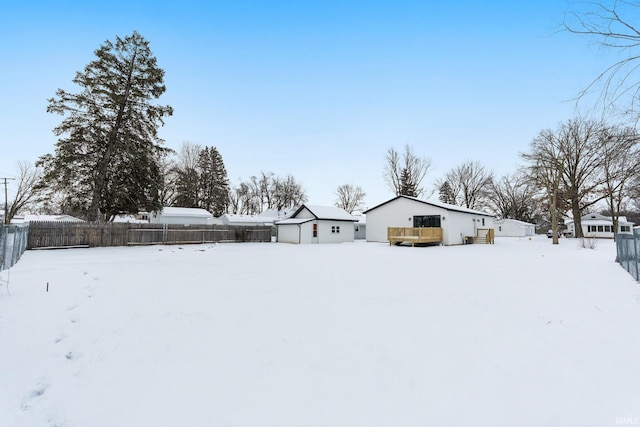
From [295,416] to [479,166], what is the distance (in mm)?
46829

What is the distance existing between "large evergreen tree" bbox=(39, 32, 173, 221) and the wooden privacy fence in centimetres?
199

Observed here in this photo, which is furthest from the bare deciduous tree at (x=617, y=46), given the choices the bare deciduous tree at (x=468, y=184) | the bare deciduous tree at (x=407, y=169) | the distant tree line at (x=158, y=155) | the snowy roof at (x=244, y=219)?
the bare deciduous tree at (x=468, y=184)

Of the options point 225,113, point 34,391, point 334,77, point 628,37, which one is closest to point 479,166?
point 334,77

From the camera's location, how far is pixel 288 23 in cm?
1381

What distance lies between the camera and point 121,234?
655 inches

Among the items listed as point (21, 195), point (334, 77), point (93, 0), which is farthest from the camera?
point (21, 195)

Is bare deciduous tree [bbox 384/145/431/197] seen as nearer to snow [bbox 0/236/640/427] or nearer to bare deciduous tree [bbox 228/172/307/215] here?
bare deciduous tree [bbox 228/172/307/215]

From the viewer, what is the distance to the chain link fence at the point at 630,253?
724 cm

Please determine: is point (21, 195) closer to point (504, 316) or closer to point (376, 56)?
point (376, 56)

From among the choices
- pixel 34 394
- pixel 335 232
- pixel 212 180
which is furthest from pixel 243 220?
pixel 34 394

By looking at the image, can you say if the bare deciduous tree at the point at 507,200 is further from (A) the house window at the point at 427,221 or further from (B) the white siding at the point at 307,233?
(B) the white siding at the point at 307,233

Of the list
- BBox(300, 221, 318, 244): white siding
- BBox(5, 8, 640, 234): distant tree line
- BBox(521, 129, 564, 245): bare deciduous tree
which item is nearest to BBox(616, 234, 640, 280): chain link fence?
BBox(5, 8, 640, 234): distant tree line

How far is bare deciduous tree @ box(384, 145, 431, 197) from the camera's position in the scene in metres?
38.8

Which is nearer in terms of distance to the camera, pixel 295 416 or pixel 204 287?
pixel 295 416
